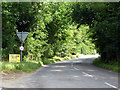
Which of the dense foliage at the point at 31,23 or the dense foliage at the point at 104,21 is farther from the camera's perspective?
the dense foliage at the point at 31,23

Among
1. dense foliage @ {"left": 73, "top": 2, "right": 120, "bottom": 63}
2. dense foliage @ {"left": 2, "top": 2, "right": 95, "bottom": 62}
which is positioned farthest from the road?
dense foliage @ {"left": 2, "top": 2, "right": 95, "bottom": 62}

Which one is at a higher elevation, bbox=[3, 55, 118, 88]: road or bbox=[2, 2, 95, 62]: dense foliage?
bbox=[2, 2, 95, 62]: dense foliage

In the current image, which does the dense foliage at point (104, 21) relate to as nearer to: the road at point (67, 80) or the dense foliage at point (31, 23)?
the dense foliage at point (31, 23)

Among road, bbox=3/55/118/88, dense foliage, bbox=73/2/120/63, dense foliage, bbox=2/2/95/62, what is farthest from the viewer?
dense foliage, bbox=2/2/95/62

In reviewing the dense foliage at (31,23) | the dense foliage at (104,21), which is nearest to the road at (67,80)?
the dense foliage at (104,21)

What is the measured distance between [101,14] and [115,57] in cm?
576

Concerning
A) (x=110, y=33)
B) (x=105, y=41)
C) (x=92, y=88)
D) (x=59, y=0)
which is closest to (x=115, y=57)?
(x=105, y=41)

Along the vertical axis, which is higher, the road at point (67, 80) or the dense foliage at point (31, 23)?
the dense foliage at point (31, 23)

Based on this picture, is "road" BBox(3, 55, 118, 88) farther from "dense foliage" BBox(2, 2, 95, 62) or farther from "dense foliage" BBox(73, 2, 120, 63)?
"dense foliage" BBox(2, 2, 95, 62)

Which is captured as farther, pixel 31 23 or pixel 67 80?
pixel 31 23

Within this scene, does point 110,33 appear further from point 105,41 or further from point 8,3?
point 8,3

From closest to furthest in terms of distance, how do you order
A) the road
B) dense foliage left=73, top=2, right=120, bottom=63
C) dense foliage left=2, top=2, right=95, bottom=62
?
1. the road
2. dense foliage left=73, top=2, right=120, bottom=63
3. dense foliage left=2, top=2, right=95, bottom=62

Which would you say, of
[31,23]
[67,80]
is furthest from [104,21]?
[67,80]

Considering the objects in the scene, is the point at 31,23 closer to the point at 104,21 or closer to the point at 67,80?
the point at 104,21
